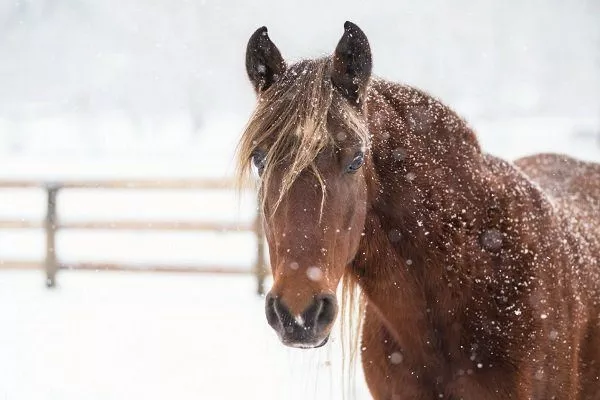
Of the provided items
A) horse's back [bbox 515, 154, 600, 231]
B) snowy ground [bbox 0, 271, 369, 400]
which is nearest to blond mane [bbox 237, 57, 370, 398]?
horse's back [bbox 515, 154, 600, 231]

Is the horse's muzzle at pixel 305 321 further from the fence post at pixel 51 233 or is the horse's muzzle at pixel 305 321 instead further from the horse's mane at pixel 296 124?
the fence post at pixel 51 233

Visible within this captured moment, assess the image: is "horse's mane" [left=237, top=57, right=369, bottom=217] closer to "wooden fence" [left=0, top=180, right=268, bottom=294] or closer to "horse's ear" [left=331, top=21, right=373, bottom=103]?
"horse's ear" [left=331, top=21, right=373, bottom=103]

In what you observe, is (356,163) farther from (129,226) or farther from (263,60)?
(129,226)

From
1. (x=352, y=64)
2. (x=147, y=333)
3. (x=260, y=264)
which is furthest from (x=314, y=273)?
(x=260, y=264)

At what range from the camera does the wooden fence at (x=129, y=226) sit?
8148 millimetres

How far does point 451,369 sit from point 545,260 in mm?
580

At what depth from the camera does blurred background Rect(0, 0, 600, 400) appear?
5605mm

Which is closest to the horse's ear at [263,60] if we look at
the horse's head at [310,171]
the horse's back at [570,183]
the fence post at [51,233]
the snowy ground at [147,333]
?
the horse's head at [310,171]

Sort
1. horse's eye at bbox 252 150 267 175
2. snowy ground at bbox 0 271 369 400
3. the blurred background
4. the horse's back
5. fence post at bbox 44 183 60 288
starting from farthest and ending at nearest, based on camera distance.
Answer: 1. fence post at bbox 44 183 60 288
2. the blurred background
3. snowy ground at bbox 0 271 369 400
4. the horse's back
5. horse's eye at bbox 252 150 267 175

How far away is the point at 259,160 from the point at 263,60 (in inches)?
15.8

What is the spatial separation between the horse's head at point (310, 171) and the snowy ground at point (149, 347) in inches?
64.5

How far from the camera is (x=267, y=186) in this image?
6.74ft

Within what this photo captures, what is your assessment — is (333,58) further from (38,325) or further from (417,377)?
(38,325)

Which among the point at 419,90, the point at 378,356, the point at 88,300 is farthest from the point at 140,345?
the point at 419,90
